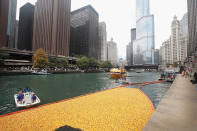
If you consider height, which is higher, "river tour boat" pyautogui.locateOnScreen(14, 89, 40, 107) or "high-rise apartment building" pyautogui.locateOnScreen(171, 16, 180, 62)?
"high-rise apartment building" pyautogui.locateOnScreen(171, 16, 180, 62)

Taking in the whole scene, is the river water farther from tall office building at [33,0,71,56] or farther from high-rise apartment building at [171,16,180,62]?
high-rise apartment building at [171,16,180,62]

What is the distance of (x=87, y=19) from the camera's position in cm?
15838

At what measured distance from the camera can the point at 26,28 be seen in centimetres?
16775

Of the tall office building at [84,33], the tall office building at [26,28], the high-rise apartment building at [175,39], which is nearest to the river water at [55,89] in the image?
the tall office building at [84,33]

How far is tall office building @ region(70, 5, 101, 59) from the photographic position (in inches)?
6201

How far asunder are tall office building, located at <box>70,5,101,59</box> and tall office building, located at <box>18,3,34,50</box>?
238 ft

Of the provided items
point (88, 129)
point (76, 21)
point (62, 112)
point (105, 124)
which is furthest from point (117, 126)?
point (76, 21)

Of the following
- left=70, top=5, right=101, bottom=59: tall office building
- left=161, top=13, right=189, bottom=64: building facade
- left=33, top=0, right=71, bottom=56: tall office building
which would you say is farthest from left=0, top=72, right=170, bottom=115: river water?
left=161, top=13, right=189, bottom=64: building facade

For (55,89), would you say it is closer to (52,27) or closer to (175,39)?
(52,27)

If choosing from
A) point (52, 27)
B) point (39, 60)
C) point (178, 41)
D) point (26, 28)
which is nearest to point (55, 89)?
point (39, 60)

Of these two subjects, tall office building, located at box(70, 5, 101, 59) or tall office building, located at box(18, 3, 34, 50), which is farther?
tall office building, located at box(18, 3, 34, 50)

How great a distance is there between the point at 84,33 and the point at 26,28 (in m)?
103

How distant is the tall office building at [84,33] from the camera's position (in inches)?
6201

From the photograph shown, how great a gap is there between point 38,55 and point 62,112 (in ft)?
199
